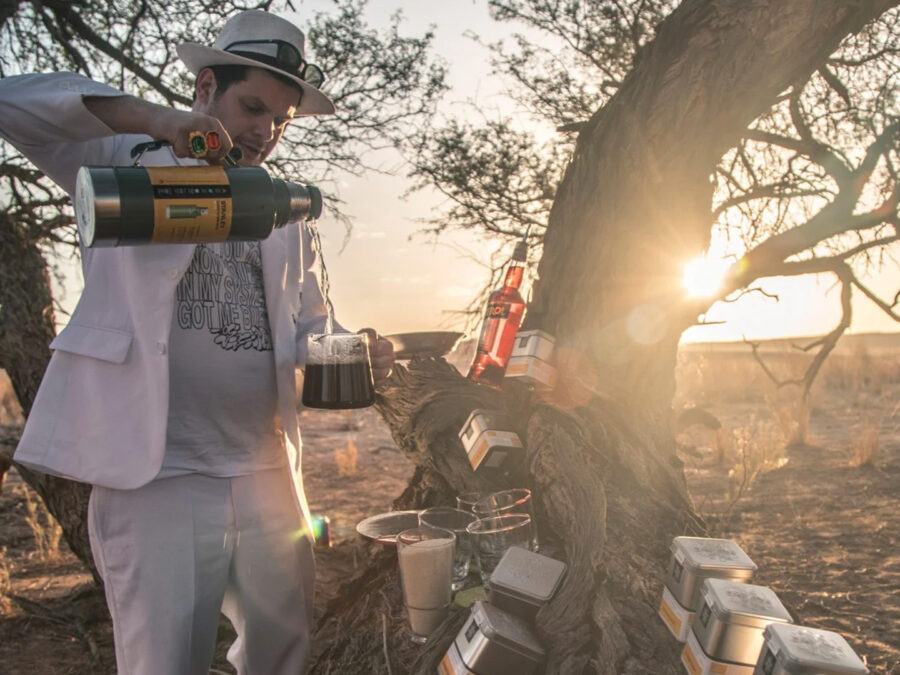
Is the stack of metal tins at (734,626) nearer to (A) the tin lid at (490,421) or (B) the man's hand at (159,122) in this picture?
(A) the tin lid at (490,421)

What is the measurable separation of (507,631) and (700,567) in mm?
580

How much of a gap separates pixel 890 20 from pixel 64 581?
7466 mm

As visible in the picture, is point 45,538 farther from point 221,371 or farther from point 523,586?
point 523,586

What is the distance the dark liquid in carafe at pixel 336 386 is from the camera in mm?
2543

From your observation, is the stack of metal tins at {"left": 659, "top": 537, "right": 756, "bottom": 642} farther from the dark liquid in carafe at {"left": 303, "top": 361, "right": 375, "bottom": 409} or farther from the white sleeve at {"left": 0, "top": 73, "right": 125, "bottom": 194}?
the white sleeve at {"left": 0, "top": 73, "right": 125, "bottom": 194}

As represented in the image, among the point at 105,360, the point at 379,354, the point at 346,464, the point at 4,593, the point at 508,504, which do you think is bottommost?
the point at 4,593

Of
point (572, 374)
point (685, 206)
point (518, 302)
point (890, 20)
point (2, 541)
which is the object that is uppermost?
point (890, 20)

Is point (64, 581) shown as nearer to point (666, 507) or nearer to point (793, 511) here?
point (666, 507)

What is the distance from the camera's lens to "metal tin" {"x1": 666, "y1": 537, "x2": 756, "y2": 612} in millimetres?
2146

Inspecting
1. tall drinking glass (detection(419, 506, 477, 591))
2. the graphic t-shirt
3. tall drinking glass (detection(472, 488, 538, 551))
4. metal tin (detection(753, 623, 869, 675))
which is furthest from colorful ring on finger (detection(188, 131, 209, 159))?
metal tin (detection(753, 623, 869, 675))

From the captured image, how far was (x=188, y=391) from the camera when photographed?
2334 millimetres

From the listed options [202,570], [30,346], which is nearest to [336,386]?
[202,570]

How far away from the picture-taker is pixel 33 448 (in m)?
2.09

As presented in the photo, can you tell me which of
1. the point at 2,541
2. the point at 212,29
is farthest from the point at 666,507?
the point at 2,541
